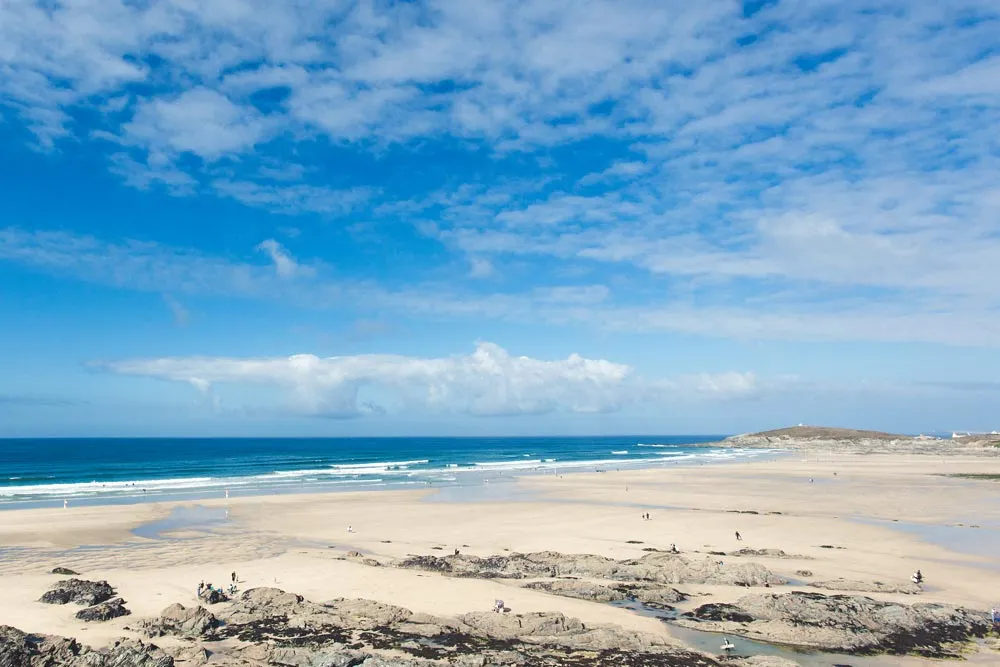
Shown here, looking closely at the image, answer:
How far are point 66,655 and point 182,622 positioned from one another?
120 inches

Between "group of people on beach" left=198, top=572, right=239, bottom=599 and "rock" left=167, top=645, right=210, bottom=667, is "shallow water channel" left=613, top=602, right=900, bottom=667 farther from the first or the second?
"group of people on beach" left=198, top=572, right=239, bottom=599

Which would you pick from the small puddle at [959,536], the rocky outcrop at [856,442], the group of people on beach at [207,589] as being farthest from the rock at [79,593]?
the rocky outcrop at [856,442]

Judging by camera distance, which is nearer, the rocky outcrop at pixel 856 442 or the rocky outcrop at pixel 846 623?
the rocky outcrop at pixel 846 623

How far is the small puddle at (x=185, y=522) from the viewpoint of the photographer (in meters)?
32.9

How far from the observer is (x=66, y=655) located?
13766 mm

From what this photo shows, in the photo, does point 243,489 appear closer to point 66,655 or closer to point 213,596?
point 213,596

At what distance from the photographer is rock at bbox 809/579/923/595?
2069cm

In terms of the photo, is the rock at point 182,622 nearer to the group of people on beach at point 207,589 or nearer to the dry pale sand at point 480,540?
the dry pale sand at point 480,540

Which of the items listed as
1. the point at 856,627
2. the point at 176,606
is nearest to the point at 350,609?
the point at 176,606

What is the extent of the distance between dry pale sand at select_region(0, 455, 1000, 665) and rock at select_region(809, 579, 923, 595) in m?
0.72

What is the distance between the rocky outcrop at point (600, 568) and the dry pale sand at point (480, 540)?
101 centimetres

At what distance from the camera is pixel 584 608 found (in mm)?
18375

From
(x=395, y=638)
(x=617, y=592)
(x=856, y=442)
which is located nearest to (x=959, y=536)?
(x=617, y=592)

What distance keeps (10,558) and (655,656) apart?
Answer: 26911 millimetres
